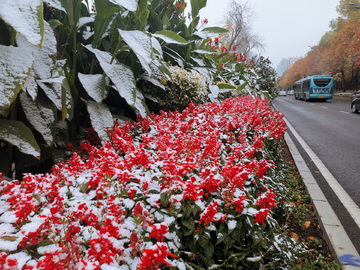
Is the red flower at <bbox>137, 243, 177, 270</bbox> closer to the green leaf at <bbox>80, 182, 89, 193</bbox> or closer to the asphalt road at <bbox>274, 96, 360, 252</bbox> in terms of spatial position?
the green leaf at <bbox>80, 182, 89, 193</bbox>

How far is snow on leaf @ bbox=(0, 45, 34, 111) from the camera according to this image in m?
1.20

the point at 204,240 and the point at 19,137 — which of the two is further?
the point at 19,137

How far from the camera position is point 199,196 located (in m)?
1.21

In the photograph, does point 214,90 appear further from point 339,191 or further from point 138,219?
point 138,219

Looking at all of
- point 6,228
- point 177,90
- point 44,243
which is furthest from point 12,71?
point 177,90

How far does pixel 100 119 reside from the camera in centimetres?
199

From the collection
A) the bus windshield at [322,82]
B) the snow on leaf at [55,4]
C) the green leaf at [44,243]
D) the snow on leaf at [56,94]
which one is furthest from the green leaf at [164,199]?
the bus windshield at [322,82]

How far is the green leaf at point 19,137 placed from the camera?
1.43 m

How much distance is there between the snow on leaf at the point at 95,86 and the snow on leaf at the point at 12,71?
23.4 inches

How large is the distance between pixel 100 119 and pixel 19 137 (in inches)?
25.1

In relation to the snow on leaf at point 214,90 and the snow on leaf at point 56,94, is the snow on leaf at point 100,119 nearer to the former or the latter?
the snow on leaf at point 56,94

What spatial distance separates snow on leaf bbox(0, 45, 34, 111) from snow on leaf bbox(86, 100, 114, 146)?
70 cm

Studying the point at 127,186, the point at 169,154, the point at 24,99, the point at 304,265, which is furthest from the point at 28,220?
the point at 304,265

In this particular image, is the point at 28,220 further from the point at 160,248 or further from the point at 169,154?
the point at 169,154
